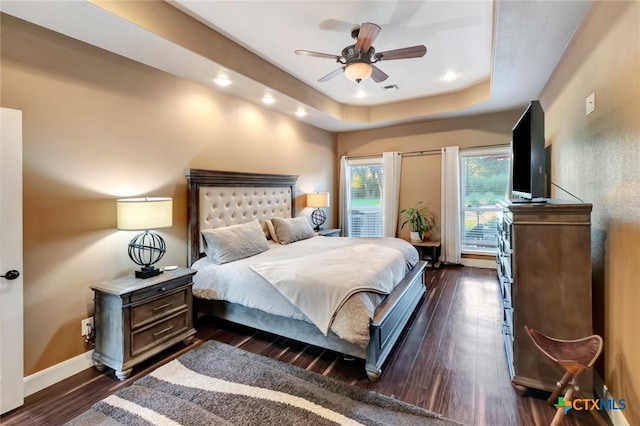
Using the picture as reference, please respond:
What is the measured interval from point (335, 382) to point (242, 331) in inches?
49.5

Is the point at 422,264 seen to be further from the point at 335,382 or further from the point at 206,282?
the point at 206,282

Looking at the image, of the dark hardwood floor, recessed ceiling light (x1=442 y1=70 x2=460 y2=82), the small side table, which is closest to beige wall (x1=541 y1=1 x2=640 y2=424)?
the dark hardwood floor

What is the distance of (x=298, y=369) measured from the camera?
7.55 feet

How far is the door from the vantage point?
74.9 inches

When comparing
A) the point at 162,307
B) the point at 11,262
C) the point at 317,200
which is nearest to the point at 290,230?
the point at 317,200

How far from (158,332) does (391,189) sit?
4658 mm

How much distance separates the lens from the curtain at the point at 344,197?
6.37 m

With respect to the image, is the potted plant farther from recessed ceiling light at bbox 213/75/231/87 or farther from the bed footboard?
recessed ceiling light at bbox 213/75/231/87

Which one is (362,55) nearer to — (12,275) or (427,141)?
(12,275)

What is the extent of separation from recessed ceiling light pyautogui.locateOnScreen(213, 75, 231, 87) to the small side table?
4.02 metres

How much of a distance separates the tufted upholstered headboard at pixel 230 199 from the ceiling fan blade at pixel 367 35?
6.89 feet

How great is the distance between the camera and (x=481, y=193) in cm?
539

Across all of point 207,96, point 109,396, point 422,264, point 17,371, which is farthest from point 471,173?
point 17,371

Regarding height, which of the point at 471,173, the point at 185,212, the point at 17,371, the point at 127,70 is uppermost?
the point at 127,70
